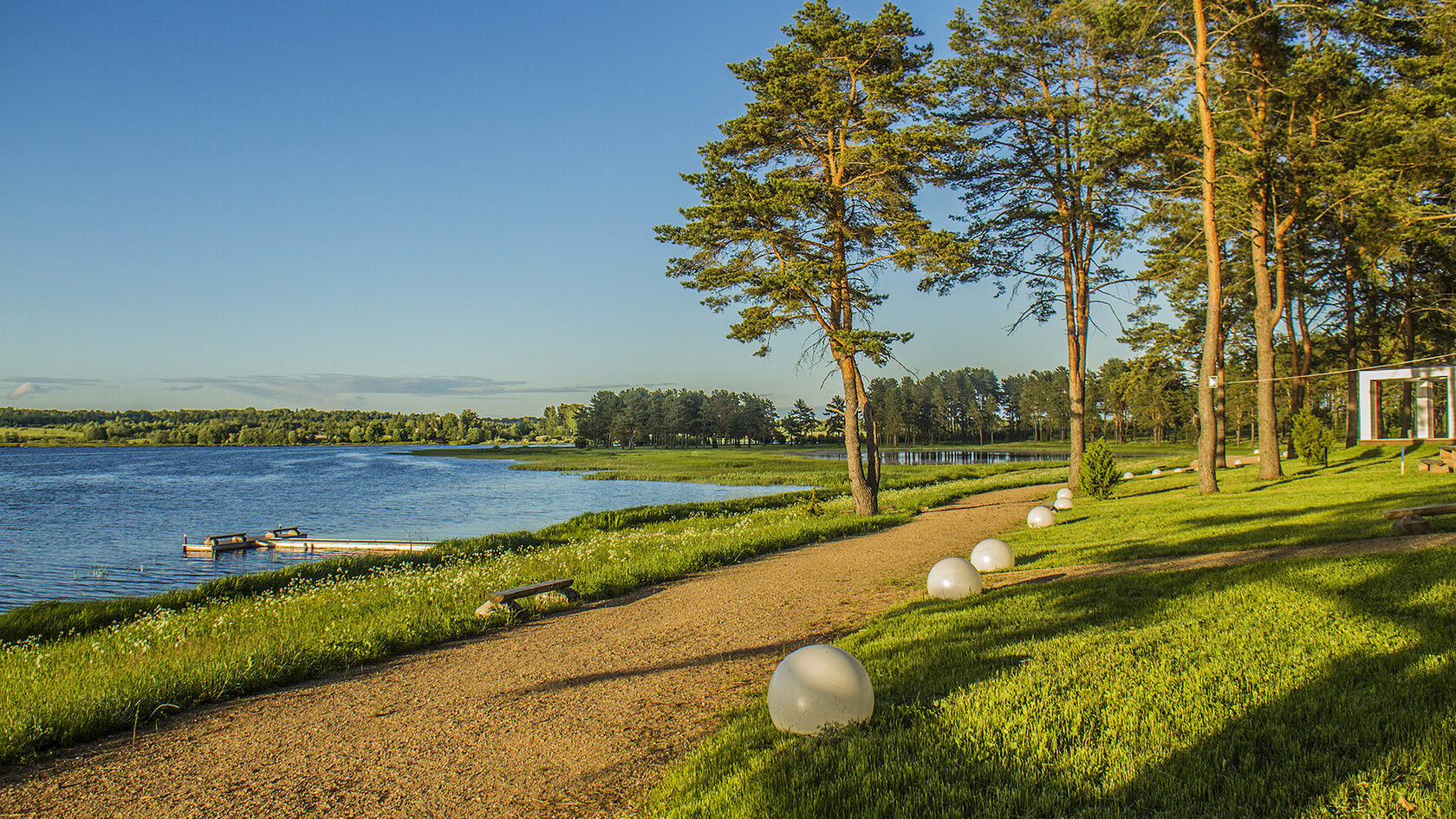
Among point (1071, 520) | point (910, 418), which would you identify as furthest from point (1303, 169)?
point (910, 418)

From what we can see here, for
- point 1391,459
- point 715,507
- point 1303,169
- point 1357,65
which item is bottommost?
point 715,507

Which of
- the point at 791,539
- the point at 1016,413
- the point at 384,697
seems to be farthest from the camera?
the point at 1016,413

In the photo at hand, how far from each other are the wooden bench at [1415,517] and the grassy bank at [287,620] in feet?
29.2

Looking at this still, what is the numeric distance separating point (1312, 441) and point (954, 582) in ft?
65.8

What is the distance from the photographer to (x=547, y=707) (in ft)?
17.7

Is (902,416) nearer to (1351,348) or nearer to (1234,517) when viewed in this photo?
(1351,348)

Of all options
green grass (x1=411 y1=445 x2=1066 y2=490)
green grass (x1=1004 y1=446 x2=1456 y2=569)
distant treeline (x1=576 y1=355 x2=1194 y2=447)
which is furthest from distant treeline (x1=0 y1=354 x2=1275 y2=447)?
green grass (x1=1004 y1=446 x2=1456 y2=569)

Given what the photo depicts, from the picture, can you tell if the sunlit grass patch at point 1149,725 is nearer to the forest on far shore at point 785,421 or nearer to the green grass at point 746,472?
the green grass at point 746,472

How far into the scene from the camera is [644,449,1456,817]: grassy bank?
326 cm

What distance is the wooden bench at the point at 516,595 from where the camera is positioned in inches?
337

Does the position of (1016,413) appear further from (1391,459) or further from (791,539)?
(791,539)

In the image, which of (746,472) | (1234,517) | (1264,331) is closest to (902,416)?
(746,472)

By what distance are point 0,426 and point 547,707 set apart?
20981cm

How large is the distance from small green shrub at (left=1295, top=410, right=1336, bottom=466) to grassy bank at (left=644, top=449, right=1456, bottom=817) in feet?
59.0
